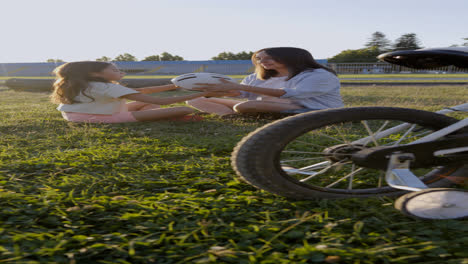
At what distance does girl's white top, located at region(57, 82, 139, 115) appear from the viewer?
3.79m

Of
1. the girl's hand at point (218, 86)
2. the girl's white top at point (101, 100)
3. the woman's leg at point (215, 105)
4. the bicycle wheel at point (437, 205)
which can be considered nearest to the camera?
the bicycle wheel at point (437, 205)

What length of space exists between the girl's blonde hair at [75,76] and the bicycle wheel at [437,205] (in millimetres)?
3609

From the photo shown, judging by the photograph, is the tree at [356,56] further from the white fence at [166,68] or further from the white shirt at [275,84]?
the white shirt at [275,84]

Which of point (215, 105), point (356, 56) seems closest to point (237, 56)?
point (356, 56)

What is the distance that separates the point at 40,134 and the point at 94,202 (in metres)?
2.28

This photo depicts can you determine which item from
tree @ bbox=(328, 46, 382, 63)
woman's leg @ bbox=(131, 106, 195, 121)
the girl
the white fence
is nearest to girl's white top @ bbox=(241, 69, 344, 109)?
the girl

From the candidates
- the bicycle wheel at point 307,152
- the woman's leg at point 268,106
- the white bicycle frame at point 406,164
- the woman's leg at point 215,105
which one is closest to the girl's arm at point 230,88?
the woman's leg at point 268,106

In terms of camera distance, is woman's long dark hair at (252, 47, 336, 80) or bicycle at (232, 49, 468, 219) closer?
bicycle at (232, 49, 468, 219)

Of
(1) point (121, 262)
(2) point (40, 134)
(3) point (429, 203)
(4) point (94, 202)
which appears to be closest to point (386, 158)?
(3) point (429, 203)

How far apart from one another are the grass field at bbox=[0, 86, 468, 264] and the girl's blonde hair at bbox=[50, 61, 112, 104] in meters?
1.77

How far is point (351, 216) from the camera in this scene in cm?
142

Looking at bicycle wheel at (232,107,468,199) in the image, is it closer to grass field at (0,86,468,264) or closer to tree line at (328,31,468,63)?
grass field at (0,86,468,264)

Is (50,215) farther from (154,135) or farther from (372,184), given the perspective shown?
(154,135)

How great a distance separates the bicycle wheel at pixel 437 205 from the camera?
4.38ft
